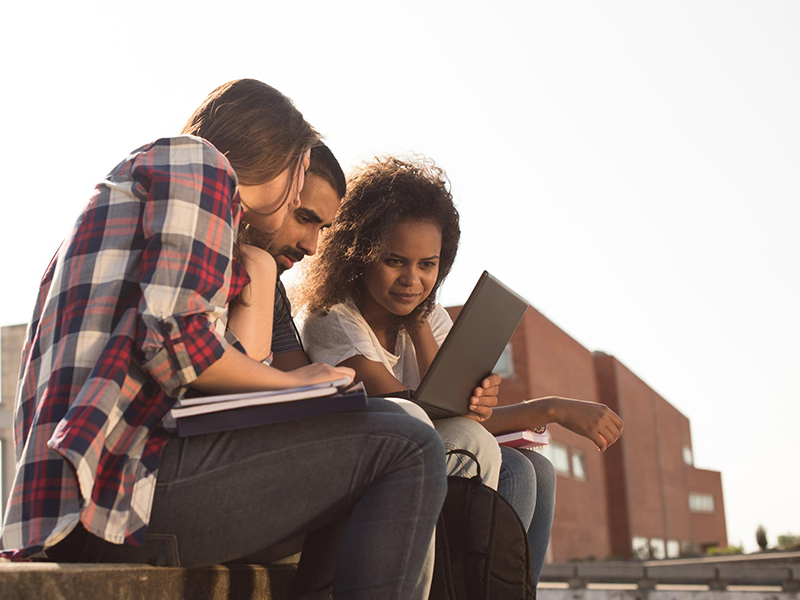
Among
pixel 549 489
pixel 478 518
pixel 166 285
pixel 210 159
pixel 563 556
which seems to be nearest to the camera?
pixel 166 285

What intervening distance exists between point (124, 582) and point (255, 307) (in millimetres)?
732

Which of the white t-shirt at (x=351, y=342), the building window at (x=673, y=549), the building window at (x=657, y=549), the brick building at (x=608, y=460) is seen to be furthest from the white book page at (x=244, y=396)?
the building window at (x=673, y=549)

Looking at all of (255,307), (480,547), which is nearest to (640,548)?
(480,547)

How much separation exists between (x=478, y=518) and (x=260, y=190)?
1080mm

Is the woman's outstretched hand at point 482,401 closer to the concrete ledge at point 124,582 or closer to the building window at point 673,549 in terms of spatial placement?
the concrete ledge at point 124,582

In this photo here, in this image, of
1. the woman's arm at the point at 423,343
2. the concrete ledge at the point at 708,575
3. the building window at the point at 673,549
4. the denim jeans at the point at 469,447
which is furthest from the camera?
the building window at the point at 673,549

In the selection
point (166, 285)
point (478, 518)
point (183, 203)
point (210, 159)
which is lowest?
point (478, 518)

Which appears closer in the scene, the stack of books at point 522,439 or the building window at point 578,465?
A: the stack of books at point 522,439

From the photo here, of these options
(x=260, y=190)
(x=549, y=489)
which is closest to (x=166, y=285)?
(x=260, y=190)

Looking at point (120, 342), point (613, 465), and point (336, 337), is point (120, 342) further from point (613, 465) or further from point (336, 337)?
point (613, 465)

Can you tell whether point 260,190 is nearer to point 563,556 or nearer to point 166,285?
point 166,285

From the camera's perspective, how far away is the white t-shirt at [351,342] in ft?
10.4

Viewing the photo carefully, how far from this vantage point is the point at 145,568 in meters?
1.82

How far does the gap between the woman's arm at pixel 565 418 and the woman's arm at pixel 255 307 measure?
1212 mm
